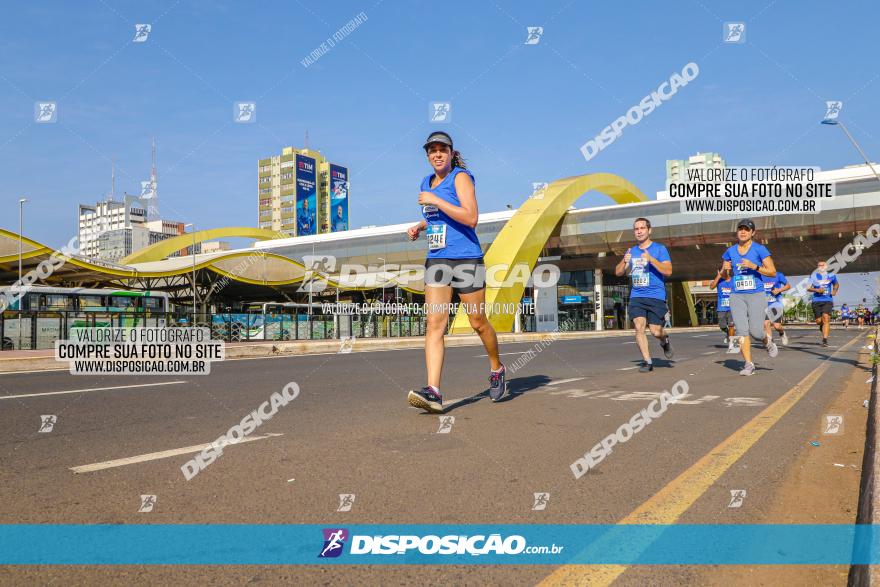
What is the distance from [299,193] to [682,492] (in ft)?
550

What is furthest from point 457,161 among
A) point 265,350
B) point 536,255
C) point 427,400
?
point 536,255

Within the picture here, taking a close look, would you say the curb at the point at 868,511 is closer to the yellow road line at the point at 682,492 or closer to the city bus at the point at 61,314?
the yellow road line at the point at 682,492

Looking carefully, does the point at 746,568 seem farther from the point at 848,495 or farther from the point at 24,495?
the point at 24,495

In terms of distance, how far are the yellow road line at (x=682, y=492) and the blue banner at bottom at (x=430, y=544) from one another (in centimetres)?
7

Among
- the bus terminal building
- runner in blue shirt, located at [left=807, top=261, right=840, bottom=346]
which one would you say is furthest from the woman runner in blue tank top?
the bus terminal building

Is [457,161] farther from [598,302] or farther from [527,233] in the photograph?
[598,302]

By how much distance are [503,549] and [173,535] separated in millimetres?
1155

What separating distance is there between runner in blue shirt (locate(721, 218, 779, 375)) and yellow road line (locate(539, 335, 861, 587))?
3.46m

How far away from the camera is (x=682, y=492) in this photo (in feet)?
9.58

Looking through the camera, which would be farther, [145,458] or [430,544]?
[145,458]

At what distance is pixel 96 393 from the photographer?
6.55m

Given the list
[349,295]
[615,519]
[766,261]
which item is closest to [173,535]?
[615,519]

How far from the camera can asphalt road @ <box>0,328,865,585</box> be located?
8.14ft

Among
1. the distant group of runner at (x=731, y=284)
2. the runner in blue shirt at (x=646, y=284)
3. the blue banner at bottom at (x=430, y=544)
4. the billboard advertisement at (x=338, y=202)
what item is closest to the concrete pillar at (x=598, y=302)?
the distant group of runner at (x=731, y=284)
